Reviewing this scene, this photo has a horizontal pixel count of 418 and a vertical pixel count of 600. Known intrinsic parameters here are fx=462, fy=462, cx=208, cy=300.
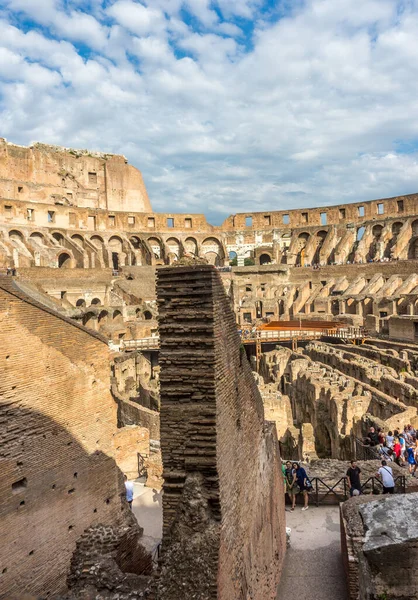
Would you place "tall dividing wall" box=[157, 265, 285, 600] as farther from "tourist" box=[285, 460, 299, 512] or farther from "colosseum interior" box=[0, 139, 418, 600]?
"tourist" box=[285, 460, 299, 512]

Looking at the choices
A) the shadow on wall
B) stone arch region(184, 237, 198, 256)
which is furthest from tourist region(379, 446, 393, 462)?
stone arch region(184, 237, 198, 256)

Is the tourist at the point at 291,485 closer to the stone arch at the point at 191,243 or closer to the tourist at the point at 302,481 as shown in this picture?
the tourist at the point at 302,481

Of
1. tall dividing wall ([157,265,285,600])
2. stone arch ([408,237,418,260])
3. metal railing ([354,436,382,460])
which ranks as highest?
stone arch ([408,237,418,260])

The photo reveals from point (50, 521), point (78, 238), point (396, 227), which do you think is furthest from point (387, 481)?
point (396, 227)

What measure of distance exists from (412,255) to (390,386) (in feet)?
103

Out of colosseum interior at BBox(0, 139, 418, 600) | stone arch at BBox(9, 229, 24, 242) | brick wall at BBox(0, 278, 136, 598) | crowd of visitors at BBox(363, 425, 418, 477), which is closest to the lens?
colosseum interior at BBox(0, 139, 418, 600)

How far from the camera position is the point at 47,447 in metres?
7.07

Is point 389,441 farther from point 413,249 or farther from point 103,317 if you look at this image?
point 413,249

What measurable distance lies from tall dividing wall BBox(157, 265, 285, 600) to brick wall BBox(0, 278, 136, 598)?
334cm

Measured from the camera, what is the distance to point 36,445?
6.90m

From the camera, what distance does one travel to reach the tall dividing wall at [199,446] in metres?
3.90

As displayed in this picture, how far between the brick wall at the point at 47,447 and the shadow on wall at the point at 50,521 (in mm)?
14

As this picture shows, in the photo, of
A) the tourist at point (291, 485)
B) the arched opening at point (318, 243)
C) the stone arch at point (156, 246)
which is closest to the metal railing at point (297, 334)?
the arched opening at point (318, 243)

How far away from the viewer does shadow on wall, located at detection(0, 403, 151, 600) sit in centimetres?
627
